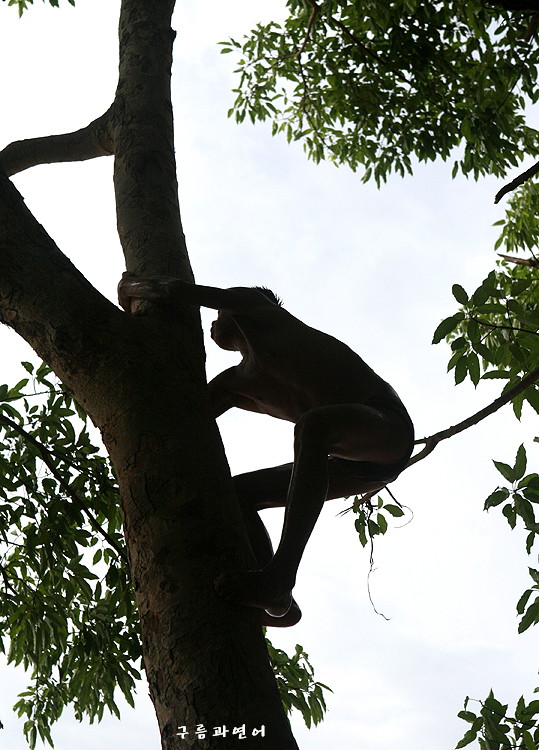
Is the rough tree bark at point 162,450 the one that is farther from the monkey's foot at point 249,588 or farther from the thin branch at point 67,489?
the thin branch at point 67,489

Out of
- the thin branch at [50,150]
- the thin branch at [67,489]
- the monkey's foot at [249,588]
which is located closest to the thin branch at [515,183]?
the monkey's foot at [249,588]

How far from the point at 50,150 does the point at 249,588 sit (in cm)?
242

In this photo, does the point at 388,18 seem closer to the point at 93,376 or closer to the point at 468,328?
the point at 468,328

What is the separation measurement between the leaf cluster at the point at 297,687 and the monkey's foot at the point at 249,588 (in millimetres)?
2038

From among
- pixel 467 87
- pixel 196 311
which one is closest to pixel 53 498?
pixel 196 311

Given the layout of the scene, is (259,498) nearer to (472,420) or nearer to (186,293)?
(186,293)

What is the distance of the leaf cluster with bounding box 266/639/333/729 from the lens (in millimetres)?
3518

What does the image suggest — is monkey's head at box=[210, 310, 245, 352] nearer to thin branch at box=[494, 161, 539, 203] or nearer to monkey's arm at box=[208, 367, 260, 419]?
monkey's arm at box=[208, 367, 260, 419]

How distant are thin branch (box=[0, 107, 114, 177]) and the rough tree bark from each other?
2.75ft

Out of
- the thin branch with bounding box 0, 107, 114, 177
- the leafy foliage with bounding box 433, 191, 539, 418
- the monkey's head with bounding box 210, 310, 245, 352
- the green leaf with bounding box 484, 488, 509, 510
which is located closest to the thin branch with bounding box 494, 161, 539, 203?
the leafy foliage with bounding box 433, 191, 539, 418

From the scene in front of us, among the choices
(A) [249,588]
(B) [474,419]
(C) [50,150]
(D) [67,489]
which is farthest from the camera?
(C) [50,150]

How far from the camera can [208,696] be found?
1.31 metres

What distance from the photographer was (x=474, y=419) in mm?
2477

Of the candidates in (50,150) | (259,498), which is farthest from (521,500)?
(50,150)
